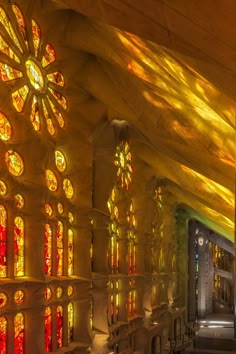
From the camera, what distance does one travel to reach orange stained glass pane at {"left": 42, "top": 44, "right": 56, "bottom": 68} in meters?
18.2

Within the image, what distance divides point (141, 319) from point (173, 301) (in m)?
10.8

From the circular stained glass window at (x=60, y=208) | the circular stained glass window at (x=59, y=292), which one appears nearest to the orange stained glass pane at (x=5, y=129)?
the circular stained glass window at (x=60, y=208)

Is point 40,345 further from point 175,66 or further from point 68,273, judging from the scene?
point 175,66

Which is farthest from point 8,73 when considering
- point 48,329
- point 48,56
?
point 48,329

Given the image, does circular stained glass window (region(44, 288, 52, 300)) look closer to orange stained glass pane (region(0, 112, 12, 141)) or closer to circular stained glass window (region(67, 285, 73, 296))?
circular stained glass window (region(67, 285, 73, 296))

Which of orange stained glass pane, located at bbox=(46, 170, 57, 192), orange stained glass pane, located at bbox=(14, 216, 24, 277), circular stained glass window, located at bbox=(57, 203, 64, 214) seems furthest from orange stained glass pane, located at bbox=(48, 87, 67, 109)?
orange stained glass pane, located at bbox=(14, 216, 24, 277)

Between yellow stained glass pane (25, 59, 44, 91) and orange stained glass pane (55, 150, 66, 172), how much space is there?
284cm

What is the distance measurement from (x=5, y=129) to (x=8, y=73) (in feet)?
5.16

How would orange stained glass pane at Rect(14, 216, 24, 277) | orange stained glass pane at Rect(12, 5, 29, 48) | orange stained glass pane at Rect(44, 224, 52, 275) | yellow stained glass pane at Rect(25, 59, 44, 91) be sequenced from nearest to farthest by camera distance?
orange stained glass pane at Rect(14, 216, 24, 277) → orange stained glass pane at Rect(12, 5, 29, 48) → yellow stained glass pane at Rect(25, 59, 44, 91) → orange stained glass pane at Rect(44, 224, 52, 275)

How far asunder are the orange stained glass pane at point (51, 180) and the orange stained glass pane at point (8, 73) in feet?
12.0

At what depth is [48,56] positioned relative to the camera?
60.8 ft

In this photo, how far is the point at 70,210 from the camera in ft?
66.0

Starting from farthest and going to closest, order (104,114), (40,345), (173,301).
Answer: (173,301), (104,114), (40,345)

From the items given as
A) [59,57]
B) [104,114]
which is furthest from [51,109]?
[104,114]
